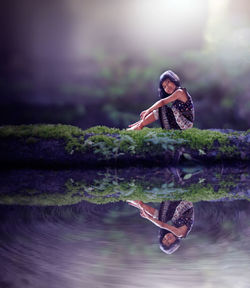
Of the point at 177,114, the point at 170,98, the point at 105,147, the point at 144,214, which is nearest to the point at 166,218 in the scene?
the point at 144,214

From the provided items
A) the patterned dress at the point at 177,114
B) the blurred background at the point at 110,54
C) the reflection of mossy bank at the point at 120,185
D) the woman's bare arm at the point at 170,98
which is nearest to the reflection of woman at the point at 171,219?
the reflection of mossy bank at the point at 120,185

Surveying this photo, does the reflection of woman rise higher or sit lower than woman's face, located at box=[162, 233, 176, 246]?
higher

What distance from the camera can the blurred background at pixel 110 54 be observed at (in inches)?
179

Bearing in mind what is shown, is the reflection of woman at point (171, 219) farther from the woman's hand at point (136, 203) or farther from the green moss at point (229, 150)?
the green moss at point (229, 150)

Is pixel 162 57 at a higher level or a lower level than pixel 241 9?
lower

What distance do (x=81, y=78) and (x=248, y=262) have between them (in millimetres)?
3794

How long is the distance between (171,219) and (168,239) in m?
0.24

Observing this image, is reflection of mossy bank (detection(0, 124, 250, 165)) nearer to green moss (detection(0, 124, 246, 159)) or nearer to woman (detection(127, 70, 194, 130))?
green moss (detection(0, 124, 246, 159))

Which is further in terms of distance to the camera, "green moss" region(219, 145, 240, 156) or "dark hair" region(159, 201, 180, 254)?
"green moss" region(219, 145, 240, 156)

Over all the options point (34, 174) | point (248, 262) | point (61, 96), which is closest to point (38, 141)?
point (34, 174)

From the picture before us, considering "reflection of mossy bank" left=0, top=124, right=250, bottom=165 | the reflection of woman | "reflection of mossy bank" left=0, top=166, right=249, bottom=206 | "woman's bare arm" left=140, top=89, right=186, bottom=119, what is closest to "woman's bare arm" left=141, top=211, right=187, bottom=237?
the reflection of woman

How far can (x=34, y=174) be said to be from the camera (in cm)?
304

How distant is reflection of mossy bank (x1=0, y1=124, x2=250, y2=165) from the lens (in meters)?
3.31

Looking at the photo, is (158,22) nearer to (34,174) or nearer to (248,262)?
(34,174)
